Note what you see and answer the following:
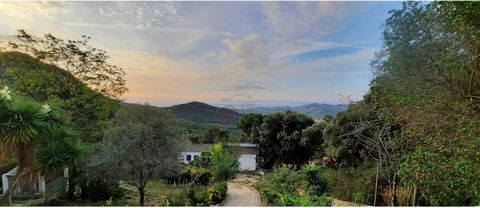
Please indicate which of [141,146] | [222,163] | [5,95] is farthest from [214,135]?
[5,95]

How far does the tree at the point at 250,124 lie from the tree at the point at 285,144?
2.07 feet

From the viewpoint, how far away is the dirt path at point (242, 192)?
4123 millimetres

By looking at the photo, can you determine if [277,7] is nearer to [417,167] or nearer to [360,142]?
[417,167]

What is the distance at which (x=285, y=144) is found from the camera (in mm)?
6145

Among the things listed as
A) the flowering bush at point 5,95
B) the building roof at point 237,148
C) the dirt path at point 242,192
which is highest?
the flowering bush at point 5,95

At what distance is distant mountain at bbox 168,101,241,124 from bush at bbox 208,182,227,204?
2.80 ft

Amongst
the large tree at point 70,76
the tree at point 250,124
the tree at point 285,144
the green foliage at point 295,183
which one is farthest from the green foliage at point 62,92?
the tree at point 285,144

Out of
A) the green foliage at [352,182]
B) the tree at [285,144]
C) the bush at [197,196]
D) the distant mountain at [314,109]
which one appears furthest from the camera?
the tree at [285,144]

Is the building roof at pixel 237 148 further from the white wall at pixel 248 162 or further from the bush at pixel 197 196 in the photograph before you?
the bush at pixel 197 196

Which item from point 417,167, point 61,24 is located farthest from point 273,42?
point 61,24

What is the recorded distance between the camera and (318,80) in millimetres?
3758

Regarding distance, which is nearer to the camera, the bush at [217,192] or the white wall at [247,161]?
the bush at [217,192]

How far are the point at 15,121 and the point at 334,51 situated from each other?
2.95m

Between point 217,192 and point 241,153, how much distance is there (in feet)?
3.26
